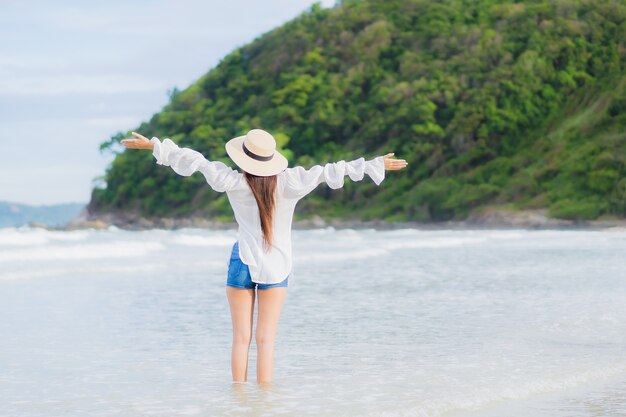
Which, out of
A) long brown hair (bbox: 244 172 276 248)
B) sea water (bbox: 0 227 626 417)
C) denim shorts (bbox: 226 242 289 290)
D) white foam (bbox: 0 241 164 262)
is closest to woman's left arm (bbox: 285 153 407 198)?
long brown hair (bbox: 244 172 276 248)

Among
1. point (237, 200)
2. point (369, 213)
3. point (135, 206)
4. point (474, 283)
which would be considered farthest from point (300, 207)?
point (237, 200)

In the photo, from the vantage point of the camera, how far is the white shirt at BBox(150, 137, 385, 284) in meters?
5.95

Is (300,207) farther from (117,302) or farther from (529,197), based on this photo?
(117,302)

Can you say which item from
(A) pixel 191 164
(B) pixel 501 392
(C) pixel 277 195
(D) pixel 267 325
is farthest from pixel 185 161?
(B) pixel 501 392

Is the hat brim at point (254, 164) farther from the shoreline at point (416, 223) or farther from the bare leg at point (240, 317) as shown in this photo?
the shoreline at point (416, 223)

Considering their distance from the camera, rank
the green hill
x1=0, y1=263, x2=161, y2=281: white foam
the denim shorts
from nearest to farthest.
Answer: the denim shorts → x1=0, y1=263, x2=161, y2=281: white foam → the green hill

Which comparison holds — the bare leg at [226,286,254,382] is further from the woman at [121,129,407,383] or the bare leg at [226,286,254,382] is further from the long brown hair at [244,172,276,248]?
the long brown hair at [244,172,276,248]

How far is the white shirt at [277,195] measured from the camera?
5945 millimetres

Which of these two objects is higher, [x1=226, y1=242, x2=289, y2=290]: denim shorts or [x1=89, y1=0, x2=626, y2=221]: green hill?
[x1=89, y1=0, x2=626, y2=221]: green hill

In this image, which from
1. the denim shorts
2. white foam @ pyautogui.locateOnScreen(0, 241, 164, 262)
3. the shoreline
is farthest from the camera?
the shoreline

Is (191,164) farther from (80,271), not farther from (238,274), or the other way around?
(80,271)

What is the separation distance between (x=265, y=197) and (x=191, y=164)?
0.45m

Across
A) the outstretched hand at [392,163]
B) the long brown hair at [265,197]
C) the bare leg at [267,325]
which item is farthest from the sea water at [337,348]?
the outstretched hand at [392,163]

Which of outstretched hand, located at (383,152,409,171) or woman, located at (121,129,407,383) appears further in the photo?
outstretched hand, located at (383,152,409,171)
